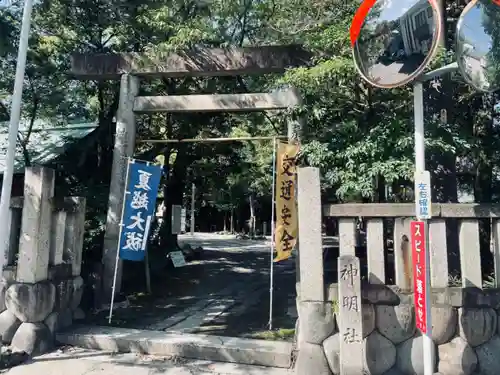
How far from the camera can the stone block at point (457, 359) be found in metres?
4.76

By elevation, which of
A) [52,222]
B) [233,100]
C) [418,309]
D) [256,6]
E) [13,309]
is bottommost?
[13,309]

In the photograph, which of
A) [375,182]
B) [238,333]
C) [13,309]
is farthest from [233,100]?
[13,309]

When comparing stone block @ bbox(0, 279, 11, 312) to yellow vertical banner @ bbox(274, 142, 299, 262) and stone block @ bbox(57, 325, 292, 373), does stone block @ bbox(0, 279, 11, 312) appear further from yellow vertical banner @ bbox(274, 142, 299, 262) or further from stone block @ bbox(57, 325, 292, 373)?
yellow vertical banner @ bbox(274, 142, 299, 262)

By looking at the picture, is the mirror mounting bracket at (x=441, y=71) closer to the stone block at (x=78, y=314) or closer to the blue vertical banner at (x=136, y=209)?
the blue vertical banner at (x=136, y=209)

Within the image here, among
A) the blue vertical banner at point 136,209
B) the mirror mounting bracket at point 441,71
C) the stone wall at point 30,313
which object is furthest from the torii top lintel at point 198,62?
the stone wall at point 30,313

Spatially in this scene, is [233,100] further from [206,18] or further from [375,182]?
[375,182]

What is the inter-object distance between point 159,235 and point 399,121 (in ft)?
30.2

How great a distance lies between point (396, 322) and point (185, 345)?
2.80 m

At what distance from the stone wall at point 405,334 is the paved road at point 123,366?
63cm

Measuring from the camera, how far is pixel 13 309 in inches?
236

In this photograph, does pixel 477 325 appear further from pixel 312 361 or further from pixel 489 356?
pixel 312 361

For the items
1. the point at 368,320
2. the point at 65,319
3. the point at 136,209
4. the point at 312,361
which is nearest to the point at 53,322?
the point at 65,319

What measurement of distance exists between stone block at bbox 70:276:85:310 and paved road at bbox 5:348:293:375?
1087 millimetres

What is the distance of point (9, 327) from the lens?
6.05m
